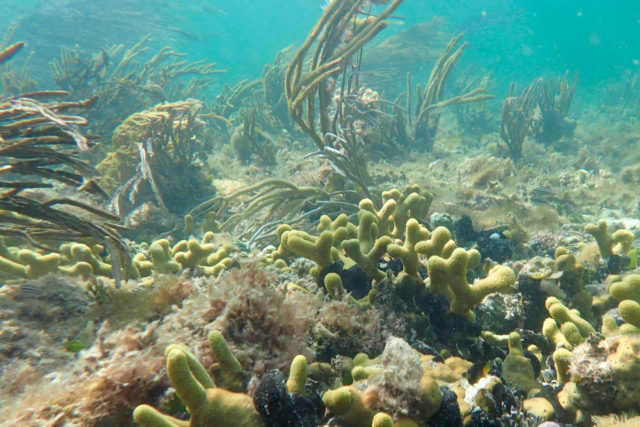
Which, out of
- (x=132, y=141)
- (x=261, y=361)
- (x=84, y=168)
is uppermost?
(x=132, y=141)

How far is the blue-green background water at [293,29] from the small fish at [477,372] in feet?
73.0

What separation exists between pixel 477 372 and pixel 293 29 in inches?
4062

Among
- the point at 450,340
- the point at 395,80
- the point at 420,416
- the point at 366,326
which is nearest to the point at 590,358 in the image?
the point at 450,340

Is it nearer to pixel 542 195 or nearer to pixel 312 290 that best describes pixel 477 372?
pixel 312 290

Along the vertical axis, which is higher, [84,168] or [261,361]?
[84,168]

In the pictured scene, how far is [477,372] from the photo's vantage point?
1.86 meters

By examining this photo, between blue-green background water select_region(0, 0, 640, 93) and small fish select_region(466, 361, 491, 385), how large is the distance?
876 inches

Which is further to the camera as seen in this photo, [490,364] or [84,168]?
[84,168]

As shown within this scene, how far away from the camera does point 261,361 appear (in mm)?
1595

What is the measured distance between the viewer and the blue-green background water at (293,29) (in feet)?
72.3

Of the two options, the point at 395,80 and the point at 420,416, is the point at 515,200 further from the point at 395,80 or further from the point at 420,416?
the point at 395,80

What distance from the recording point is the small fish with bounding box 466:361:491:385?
6.03 ft

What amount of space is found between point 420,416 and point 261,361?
0.74 meters

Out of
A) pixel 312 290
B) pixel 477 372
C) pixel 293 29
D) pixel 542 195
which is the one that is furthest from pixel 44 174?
pixel 293 29
